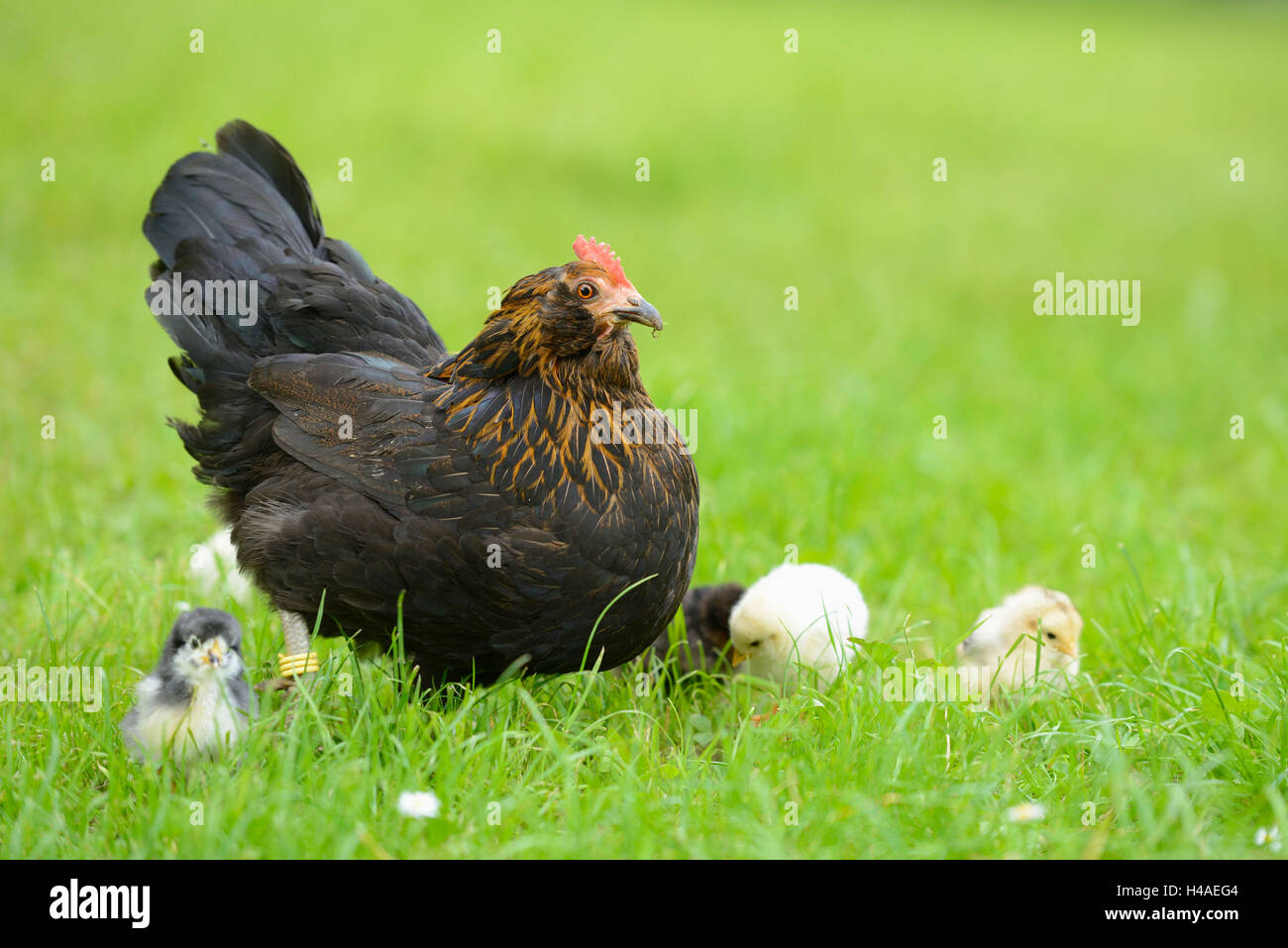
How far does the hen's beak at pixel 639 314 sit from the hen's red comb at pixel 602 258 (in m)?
0.06

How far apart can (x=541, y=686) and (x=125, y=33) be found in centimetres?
1235

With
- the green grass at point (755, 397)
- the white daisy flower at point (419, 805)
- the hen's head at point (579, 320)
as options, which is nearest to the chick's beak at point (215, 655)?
the green grass at point (755, 397)

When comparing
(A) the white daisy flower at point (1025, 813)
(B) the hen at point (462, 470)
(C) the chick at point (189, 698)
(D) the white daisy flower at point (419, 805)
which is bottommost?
(A) the white daisy flower at point (1025, 813)

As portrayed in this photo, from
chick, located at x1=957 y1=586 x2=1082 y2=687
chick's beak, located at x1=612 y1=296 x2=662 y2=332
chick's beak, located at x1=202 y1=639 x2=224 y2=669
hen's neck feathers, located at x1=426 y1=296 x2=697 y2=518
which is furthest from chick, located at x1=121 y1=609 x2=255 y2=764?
chick, located at x1=957 y1=586 x2=1082 y2=687

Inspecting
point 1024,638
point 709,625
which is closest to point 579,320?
point 709,625

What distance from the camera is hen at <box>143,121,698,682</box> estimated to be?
126 inches

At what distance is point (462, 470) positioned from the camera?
3281 millimetres

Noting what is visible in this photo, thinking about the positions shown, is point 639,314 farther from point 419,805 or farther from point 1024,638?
point 1024,638

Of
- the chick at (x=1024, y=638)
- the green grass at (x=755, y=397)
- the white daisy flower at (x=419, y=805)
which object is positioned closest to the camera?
the white daisy flower at (x=419, y=805)

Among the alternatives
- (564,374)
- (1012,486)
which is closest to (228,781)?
(564,374)

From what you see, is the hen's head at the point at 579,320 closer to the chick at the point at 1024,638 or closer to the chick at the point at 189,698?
the chick at the point at 189,698

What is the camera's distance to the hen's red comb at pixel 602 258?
3266 millimetres

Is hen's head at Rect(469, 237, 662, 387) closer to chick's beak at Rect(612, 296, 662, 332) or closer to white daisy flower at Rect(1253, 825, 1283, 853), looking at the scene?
chick's beak at Rect(612, 296, 662, 332)

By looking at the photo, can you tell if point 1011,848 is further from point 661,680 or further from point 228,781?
point 228,781
